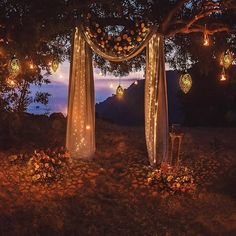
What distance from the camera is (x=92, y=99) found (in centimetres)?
1124

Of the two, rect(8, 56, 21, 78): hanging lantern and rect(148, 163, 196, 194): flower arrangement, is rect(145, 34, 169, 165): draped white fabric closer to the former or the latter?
rect(148, 163, 196, 194): flower arrangement

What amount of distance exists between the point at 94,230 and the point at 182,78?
473 cm

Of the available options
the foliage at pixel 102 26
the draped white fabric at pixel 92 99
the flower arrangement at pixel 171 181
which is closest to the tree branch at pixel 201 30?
the foliage at pixel 102 26

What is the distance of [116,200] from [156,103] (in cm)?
281

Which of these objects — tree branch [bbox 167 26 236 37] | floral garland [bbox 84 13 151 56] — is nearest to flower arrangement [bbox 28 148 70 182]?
floral garland [bbox 84 13 151 56]

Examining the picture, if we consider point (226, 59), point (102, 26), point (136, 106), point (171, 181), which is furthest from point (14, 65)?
point (136, 106)

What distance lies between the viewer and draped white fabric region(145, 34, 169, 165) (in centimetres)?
1062

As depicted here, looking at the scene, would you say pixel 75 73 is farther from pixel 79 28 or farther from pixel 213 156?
pixel 213 156

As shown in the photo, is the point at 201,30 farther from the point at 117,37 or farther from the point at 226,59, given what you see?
the point at 117,37

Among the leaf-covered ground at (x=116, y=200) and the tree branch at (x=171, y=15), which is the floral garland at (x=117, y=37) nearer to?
the tree branch at (x=171, y=15)

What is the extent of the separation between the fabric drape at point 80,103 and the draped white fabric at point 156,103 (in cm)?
145

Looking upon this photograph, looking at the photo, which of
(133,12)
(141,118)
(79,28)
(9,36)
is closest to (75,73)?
(79,28)

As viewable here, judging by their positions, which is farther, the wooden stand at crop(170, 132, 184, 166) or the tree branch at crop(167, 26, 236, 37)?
the wooden stand at crop(170, 132, 184, 166)

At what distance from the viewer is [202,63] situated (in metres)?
12.4
